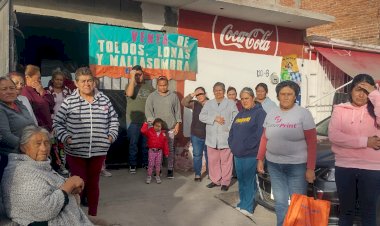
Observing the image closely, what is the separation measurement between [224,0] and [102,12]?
2467mm

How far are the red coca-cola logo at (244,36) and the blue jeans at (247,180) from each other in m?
4.21

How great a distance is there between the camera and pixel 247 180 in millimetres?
5148

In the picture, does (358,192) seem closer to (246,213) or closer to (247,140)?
(247,140)

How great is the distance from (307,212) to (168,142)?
3.65m

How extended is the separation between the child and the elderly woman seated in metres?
3.69

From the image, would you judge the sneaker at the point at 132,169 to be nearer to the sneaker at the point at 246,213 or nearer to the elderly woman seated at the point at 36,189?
the sneaker at the point at 246,213

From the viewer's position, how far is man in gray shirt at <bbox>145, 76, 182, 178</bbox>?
679 centimetres

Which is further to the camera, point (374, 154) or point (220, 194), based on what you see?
point (220, 194)

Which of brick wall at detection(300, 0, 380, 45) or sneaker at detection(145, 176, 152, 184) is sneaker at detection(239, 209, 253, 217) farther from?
brick wall at detection(300, 0, 380, 45)

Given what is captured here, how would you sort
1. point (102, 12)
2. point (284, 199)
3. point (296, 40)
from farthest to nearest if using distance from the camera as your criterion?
point (296, 40)
point (102, 12)
point (284, 199)

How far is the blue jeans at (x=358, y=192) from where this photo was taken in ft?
11.8

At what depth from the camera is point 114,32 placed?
7359 millimetres

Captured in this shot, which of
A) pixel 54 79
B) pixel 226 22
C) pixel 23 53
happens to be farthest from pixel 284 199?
pixel 23 53

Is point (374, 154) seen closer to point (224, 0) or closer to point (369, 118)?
point (369, 118)
